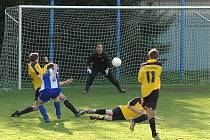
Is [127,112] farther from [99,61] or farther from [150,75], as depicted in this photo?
[99,61]

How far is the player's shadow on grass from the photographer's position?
10137mm

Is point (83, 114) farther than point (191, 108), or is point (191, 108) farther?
point (191, 108)

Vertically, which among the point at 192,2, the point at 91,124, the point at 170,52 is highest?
the point at 192,2

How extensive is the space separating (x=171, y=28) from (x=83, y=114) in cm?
1021

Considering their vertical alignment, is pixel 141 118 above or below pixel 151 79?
below

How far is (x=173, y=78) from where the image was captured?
20.2 meters

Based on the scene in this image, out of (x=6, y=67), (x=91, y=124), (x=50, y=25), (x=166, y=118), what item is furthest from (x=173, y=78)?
(x=91, y=124)

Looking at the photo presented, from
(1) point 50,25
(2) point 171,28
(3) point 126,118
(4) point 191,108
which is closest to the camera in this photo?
(3) point 126,118

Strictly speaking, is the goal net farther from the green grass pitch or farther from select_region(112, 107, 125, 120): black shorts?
select_region(112, 107, 125, 120): black shorts

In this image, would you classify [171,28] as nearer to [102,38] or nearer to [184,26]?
[184,26]

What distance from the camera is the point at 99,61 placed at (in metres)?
17.0

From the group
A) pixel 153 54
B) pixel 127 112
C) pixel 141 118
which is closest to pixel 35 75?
pixel 127 112

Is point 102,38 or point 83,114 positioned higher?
point 102,38

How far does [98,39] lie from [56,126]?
9912 mm
